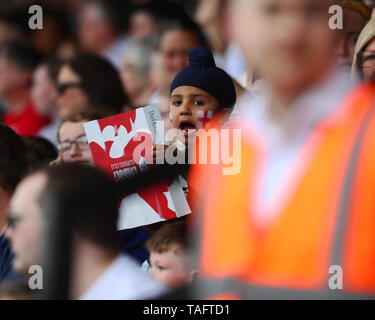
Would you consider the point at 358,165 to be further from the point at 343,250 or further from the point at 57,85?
the point at 57,85

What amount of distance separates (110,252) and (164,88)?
1.39 meters

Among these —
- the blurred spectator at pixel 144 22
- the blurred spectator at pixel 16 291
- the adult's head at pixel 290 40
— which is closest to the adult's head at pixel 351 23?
the adult's head at pixel 290 40

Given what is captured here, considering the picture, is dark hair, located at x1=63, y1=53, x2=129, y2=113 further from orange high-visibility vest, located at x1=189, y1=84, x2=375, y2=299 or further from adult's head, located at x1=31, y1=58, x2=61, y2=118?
orange high-visibility vest, located at x1=189, y1=84, x2=375, y2=299

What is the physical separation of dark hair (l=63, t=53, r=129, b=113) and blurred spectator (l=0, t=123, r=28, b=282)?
0.65 m

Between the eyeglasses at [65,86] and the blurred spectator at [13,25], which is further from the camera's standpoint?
the blurred spectator at [13,25]

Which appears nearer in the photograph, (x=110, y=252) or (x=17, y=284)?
(x=110, y=252)

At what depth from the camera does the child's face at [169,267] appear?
7.00 ft

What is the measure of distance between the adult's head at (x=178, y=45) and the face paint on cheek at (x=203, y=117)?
0.77m

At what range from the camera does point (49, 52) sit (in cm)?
432

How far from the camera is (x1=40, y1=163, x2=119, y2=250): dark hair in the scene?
1.73m

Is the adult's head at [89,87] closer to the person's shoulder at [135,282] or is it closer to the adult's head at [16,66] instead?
the adult's head at [16,66]

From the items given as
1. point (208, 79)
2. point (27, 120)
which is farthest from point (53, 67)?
point (208, 79)

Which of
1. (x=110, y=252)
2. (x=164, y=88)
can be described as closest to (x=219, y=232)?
(x=110, y=252)

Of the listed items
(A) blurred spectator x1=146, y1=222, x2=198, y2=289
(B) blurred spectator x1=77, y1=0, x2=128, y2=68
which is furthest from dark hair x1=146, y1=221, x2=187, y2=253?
(B) blurred spectator x1=77, y1=0, x2=128, y2=68
